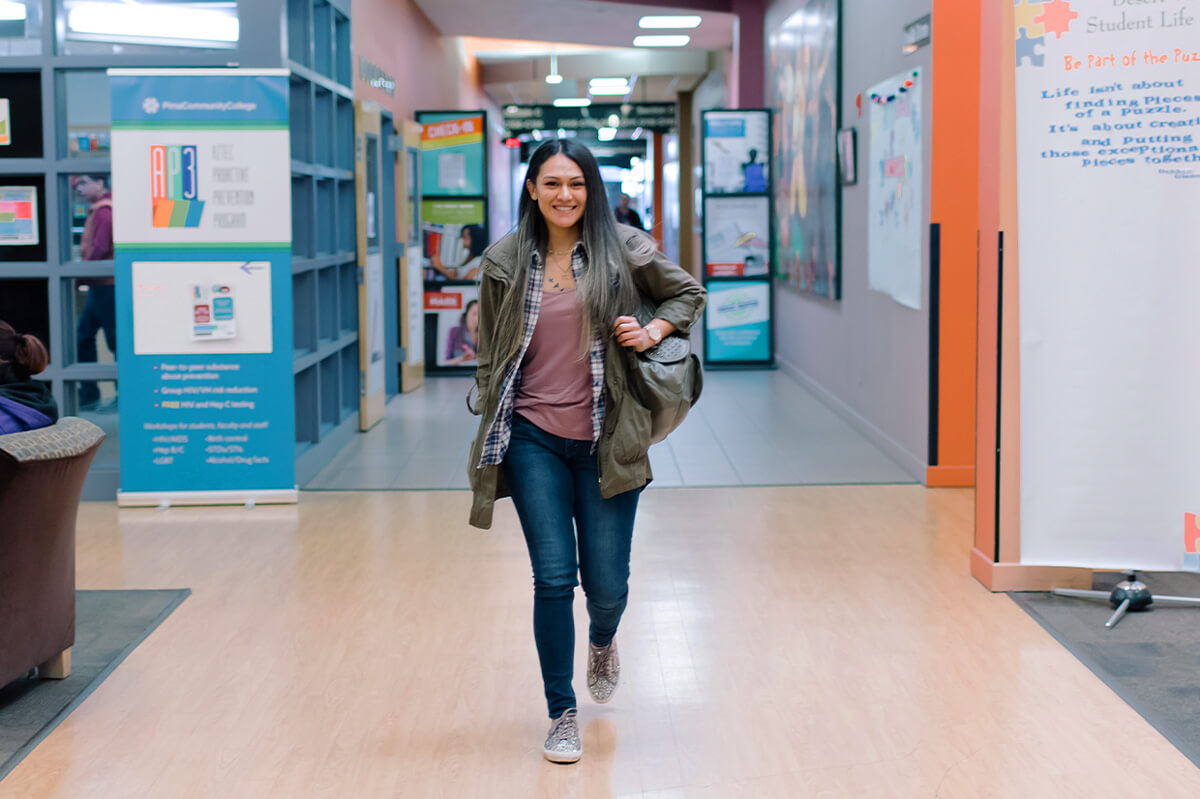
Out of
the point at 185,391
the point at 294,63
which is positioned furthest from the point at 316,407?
the point at 294,63

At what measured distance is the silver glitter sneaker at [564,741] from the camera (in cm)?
317

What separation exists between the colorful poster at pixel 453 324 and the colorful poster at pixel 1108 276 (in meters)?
7.09

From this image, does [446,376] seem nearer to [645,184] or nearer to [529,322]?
[529,322]

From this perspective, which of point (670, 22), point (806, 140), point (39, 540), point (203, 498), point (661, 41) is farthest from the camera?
point (661, 41)

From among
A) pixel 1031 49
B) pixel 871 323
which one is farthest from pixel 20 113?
pixel 871 323

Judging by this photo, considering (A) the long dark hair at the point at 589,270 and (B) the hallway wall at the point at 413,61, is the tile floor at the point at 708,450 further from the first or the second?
(A) the long dark hair at the point at 589,270

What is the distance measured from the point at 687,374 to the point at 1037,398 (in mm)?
1869

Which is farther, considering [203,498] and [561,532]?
[203,498]

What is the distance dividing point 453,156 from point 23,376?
767 cm

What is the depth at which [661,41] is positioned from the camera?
15531 millimetres

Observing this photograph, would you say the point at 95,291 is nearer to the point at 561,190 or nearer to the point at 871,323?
the point at 561,190

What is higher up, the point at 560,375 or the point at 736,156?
the point at 736,156

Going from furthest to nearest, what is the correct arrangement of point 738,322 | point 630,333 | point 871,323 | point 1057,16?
point 738,322 → point 871,323 → point 1057,16 → point 630,333

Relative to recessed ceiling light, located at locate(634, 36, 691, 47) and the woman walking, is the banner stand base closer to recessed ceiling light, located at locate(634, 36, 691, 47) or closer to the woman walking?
the woman walking
